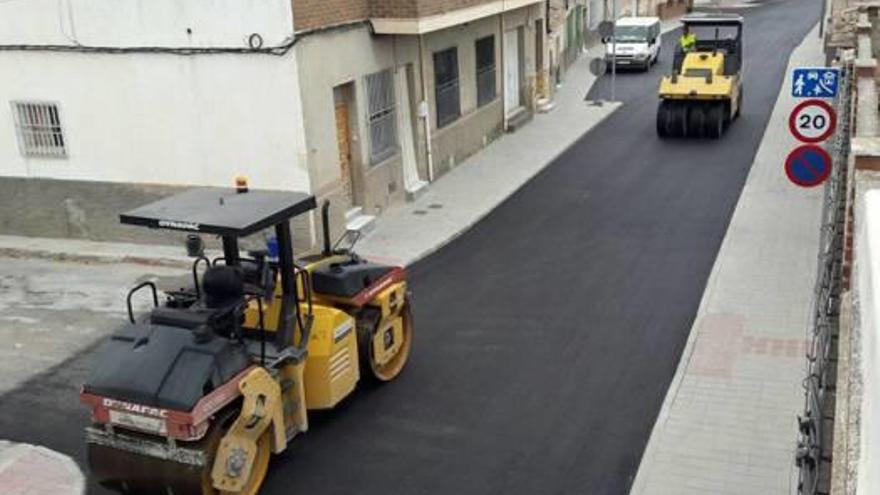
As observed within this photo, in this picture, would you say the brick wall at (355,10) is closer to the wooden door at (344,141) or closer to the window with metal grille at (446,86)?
the wooden door at (344,141)

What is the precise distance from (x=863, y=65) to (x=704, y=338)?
4.93 m

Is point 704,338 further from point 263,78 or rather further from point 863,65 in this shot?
point 263,78

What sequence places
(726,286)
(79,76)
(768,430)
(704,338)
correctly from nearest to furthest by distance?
(768,430)
(704,338)
(726,286)
(79,76)

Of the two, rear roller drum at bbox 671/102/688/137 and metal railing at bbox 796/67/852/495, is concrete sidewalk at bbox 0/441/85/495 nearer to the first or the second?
metal railing at bbox 796/67/852/495

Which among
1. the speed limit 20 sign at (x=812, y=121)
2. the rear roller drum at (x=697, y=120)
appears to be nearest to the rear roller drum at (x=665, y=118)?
the rear roller drum at (x=697, y=120)

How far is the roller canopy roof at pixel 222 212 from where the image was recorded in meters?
7.93

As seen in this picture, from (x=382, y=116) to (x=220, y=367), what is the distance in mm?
10158

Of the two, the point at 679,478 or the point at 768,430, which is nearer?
the point at 679,478

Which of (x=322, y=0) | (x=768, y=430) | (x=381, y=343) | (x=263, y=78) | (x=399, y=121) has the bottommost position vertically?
(x=768, y=430)

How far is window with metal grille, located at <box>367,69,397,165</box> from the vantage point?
16719mm

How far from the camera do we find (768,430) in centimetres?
895

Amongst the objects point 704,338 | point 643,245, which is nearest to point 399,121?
point 643,245

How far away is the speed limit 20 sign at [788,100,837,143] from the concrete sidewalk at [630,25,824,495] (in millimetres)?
2465

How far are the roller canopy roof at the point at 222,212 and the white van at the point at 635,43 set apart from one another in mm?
25094
